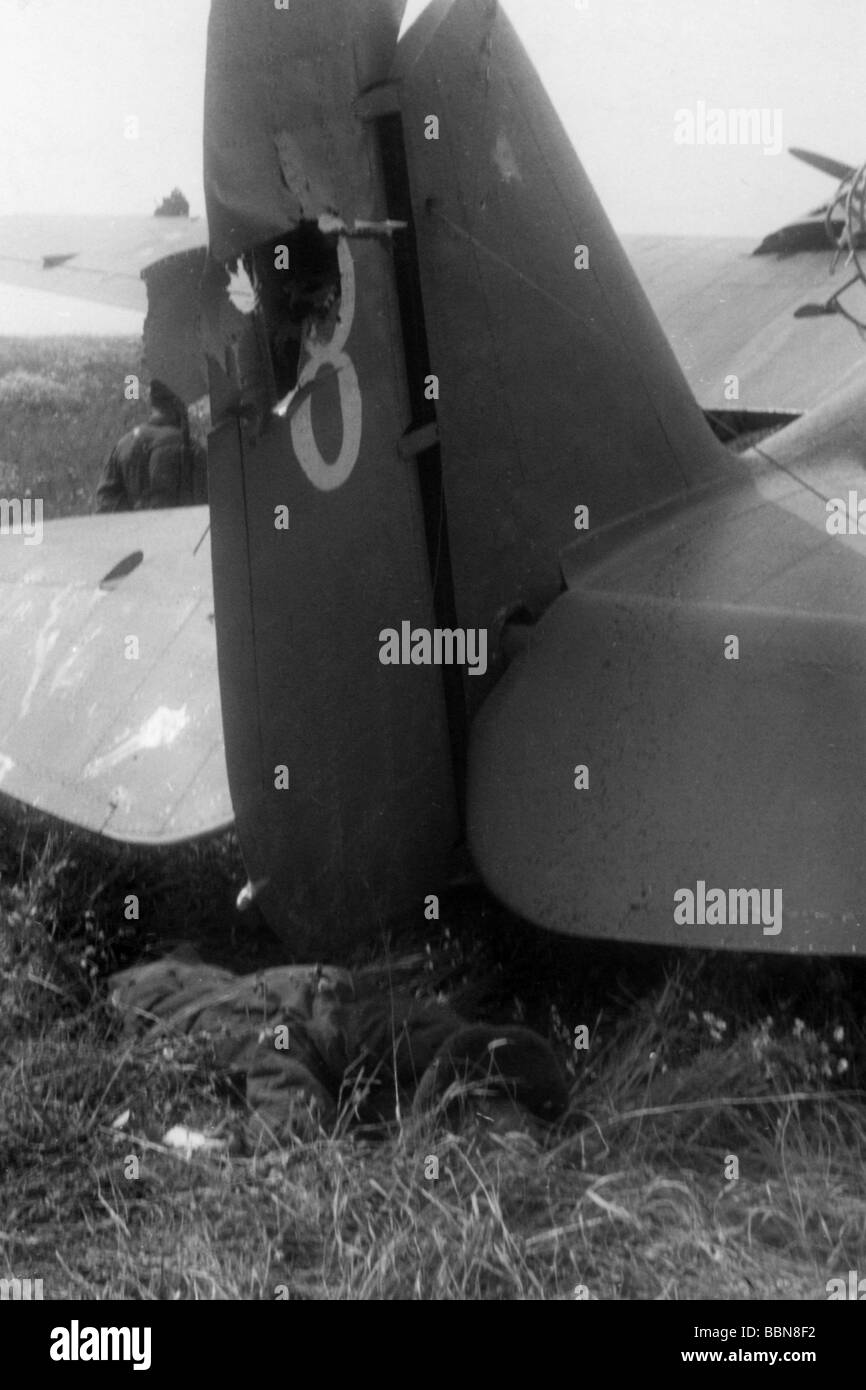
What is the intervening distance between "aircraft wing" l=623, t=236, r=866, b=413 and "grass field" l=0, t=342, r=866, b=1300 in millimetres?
2868

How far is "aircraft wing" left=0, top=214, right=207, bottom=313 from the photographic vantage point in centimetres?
572

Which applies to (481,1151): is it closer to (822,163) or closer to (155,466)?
(822,163)

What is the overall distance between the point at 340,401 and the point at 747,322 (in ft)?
14.0

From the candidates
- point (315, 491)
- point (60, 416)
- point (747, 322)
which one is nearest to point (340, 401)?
point (315, 491)

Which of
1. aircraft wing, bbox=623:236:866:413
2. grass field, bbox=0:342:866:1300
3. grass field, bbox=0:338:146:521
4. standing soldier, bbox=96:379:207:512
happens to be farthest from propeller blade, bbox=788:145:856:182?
grass field, bbox=0:338:146:521

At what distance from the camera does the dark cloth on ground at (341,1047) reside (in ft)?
10.8

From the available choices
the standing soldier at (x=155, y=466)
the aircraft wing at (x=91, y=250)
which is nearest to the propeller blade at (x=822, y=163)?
the aircraft wing at (x=91, y=250)

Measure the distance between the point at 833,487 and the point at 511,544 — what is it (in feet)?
3.68

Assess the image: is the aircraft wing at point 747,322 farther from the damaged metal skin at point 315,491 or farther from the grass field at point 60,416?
the grass field at point 60,416

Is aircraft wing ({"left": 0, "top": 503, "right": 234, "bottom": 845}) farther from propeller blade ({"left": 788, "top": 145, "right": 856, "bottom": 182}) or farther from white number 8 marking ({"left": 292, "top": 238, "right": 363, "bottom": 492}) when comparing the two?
propeller blade ({"left": 788, "top": 145, "right": 856, "bottom": 182})

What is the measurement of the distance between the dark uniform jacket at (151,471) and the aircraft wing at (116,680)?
3.15 m

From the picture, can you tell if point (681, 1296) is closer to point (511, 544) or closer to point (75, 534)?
point (511, 544)

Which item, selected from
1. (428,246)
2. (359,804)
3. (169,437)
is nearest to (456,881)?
(359,804)

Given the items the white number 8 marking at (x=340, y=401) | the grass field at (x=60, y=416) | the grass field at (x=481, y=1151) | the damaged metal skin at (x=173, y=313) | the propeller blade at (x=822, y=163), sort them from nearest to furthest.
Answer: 1. the grass field at (x=481, y=1151)
2. the damaged metal skin at (x=173, y=313)
3. the white number 8 marking at (x=340, y=401)
4. the propeller blade at (x=822, y=163)
5. the grass field at (x=60, y=416)
